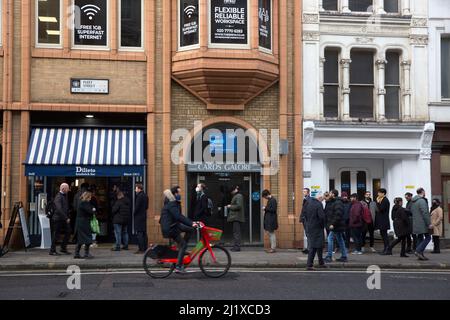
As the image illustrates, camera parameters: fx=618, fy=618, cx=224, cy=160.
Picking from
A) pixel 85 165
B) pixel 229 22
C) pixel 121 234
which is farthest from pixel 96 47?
pixel 121 234

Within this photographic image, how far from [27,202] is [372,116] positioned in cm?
1108

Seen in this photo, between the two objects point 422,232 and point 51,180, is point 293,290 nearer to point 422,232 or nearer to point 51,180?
point 422,232

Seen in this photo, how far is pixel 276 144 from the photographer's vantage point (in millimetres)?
19094

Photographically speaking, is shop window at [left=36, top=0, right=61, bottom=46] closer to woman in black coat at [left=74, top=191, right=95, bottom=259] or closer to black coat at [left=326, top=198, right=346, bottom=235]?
woman in black coat at [left=74, top=191, right=95, bottom=259]

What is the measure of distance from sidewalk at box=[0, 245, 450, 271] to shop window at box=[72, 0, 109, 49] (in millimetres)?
6189

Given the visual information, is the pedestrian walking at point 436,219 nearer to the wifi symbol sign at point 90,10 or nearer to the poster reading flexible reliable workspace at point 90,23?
the poster reading flexible reliable workspace at point 90,23

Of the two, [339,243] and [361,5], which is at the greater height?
[361,5]

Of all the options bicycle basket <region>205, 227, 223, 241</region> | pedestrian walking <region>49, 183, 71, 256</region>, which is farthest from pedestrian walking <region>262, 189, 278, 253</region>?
pedestrian walking <region>49, 183, 71, 256</region>

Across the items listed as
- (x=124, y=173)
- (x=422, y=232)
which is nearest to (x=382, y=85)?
(x=422, y=232)

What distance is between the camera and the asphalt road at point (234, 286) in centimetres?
1044

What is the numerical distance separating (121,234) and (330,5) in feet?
32.2

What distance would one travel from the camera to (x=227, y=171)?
748 inches

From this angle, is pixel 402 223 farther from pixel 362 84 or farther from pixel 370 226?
pixel 362 84

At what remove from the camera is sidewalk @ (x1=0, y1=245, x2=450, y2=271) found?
47.8ft
